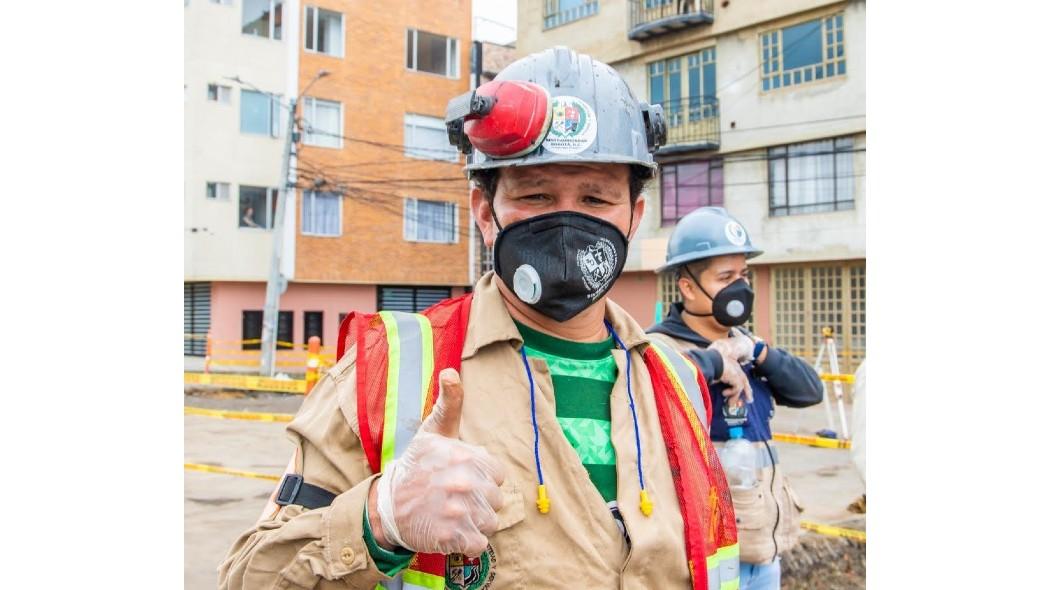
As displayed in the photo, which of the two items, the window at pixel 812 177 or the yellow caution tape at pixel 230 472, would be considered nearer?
the yellow caution tape at pixel 230 472

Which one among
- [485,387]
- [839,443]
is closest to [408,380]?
[485,387]

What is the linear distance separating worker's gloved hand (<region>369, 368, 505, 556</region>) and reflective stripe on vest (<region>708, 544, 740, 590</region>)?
2.42 feet

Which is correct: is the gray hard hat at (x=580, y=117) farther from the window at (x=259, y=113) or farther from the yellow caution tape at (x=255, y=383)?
the window at (x=259, y=113)

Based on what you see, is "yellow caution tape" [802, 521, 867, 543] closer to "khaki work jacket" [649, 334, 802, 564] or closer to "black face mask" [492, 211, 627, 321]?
"khaki work jacket" [649, 334, 802, 564]

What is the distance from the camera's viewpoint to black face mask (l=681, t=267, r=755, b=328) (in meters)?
3.79

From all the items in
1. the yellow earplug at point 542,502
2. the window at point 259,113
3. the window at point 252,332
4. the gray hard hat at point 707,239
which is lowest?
the window at point 252,332

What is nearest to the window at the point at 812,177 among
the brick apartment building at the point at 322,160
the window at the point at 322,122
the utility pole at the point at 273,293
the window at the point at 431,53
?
the brick apartment building at the point at 322,160

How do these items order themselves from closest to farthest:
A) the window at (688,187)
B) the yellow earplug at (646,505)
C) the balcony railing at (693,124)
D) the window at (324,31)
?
the yellow earplug at (646,505) < the balcony railing at (693,124) < the window at (688,187) < the window at (324,31)

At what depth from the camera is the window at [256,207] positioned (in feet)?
81.5

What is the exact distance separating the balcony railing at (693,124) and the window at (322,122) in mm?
10086

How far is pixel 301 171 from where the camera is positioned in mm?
25453

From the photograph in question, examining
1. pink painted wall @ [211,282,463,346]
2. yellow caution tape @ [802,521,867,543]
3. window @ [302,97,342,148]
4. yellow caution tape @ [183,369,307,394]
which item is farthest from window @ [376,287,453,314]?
yellow caution tape @ [802,521,867,543]

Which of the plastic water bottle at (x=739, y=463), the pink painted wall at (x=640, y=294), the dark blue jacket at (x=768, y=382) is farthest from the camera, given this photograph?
the pink painted wall at (x=640, y=294)

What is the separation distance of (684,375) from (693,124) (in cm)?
2127
